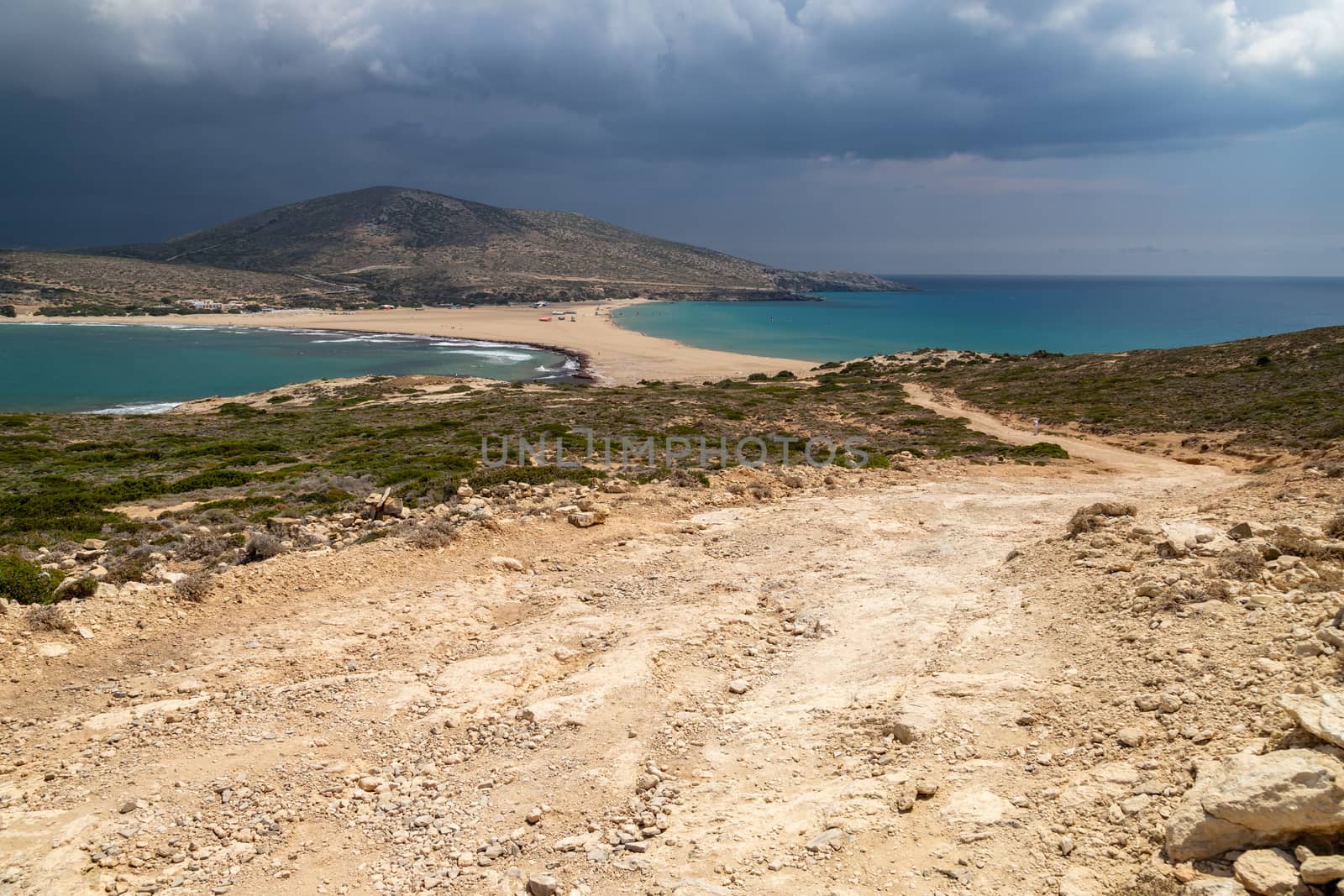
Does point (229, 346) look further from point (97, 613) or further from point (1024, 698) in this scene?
point (1024, 698)

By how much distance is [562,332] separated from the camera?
98875 mm

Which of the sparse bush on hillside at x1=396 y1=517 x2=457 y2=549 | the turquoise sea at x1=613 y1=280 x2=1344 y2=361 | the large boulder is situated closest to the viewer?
the large boulder

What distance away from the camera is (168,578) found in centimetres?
983

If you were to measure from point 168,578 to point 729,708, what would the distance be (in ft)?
26.1

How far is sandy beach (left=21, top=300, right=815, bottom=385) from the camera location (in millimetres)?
67625

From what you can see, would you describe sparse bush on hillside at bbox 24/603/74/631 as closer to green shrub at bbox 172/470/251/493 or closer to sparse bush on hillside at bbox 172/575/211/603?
sparse bush on hillside at bbox 172/575/211/603

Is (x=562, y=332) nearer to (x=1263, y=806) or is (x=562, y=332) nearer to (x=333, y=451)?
(x=333, y=451)

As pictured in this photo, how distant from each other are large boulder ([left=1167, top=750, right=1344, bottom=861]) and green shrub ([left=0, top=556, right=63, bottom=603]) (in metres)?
11.7

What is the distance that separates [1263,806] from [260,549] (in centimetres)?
1155

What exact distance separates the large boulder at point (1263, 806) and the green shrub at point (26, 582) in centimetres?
1174

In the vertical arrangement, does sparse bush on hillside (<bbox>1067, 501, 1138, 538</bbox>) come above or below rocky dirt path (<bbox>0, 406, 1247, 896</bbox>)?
above

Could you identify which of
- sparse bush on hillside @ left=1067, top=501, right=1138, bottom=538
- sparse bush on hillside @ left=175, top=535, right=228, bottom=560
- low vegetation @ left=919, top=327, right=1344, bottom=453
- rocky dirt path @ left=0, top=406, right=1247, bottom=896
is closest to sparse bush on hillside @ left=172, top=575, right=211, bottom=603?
rocky dirt path @ left=0, top=406, right=1247, bottom=896

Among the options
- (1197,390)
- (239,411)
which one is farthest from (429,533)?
(1197,390)

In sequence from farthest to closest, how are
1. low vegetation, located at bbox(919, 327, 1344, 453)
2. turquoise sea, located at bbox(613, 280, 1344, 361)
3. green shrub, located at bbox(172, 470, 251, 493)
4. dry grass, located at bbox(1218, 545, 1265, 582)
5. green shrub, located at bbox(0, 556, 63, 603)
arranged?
turquoise sea, located at bbox(613, 280, 1344, 361) → low vegetation, located at bbox(919, 327, 1344, 453) → green shrub, located at bbox(172, 470, 251, 493) → green shrub, located at bbox(0, 556, 63, 603) → dry grass, located at bbox(1218, 545, 1265, 582)
